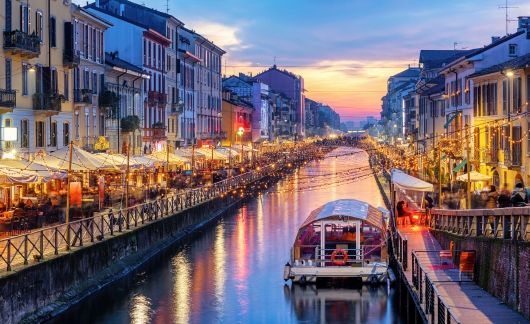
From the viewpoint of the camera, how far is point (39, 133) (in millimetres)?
45375

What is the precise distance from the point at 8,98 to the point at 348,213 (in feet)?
50.4

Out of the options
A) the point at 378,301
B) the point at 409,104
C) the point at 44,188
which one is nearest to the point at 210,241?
the point at 44,188

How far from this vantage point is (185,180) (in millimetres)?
65312

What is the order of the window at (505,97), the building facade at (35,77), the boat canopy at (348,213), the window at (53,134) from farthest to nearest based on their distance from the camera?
the window at (505,97) < the window at (53,134) < the building facade at (35,77) < the boat canopy at (348,213)

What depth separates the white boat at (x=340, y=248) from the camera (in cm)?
3369

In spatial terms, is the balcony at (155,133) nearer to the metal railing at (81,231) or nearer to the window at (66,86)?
the metal railing at (81,231)

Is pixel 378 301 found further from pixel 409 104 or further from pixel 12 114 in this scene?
pixel 409 104

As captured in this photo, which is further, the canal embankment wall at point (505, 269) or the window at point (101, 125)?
the window at point (101, 125)

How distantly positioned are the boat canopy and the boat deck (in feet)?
7.34

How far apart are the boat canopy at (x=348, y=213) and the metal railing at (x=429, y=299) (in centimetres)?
604

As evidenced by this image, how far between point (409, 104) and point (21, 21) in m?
98.2

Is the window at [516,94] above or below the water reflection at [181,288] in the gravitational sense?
above

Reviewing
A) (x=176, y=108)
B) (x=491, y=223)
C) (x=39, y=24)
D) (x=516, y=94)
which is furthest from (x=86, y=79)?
(x=491, y=223)

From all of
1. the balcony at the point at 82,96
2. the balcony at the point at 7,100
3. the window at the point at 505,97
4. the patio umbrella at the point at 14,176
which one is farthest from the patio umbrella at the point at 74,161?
the window at the point at 505,97
